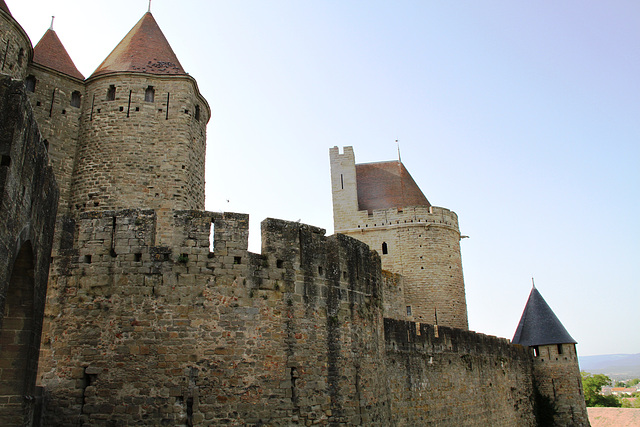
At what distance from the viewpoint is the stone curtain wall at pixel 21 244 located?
5.37 meters

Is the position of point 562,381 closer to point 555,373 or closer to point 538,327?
point 555,373

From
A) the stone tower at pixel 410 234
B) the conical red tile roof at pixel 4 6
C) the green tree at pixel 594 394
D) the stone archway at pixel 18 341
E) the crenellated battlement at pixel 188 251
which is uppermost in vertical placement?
the conical red tile roof at pixel 4 6

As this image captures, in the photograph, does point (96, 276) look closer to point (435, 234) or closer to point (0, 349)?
point (0, 349)

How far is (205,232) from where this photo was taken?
337 inches

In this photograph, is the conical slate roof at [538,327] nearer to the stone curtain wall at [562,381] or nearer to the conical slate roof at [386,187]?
the stone curtain wall at [562,381]

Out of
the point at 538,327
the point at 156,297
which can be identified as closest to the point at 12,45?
the point at 156,297

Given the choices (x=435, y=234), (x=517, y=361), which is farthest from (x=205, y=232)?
(x=435, y=234)

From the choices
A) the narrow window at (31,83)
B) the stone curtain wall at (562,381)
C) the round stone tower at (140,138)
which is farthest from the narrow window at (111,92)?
the stone curtain wall at (562,381)

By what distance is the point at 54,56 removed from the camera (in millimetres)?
16938

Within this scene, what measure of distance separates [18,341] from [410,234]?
68.7 ft

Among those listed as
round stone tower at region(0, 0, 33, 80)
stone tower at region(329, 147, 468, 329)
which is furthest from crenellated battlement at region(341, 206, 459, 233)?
round stone tower at region(0, 0, 33, 80)

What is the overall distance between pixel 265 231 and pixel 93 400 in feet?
11.6

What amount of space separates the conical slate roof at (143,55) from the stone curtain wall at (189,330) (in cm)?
953

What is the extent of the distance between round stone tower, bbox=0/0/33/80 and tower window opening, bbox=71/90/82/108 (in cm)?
156
